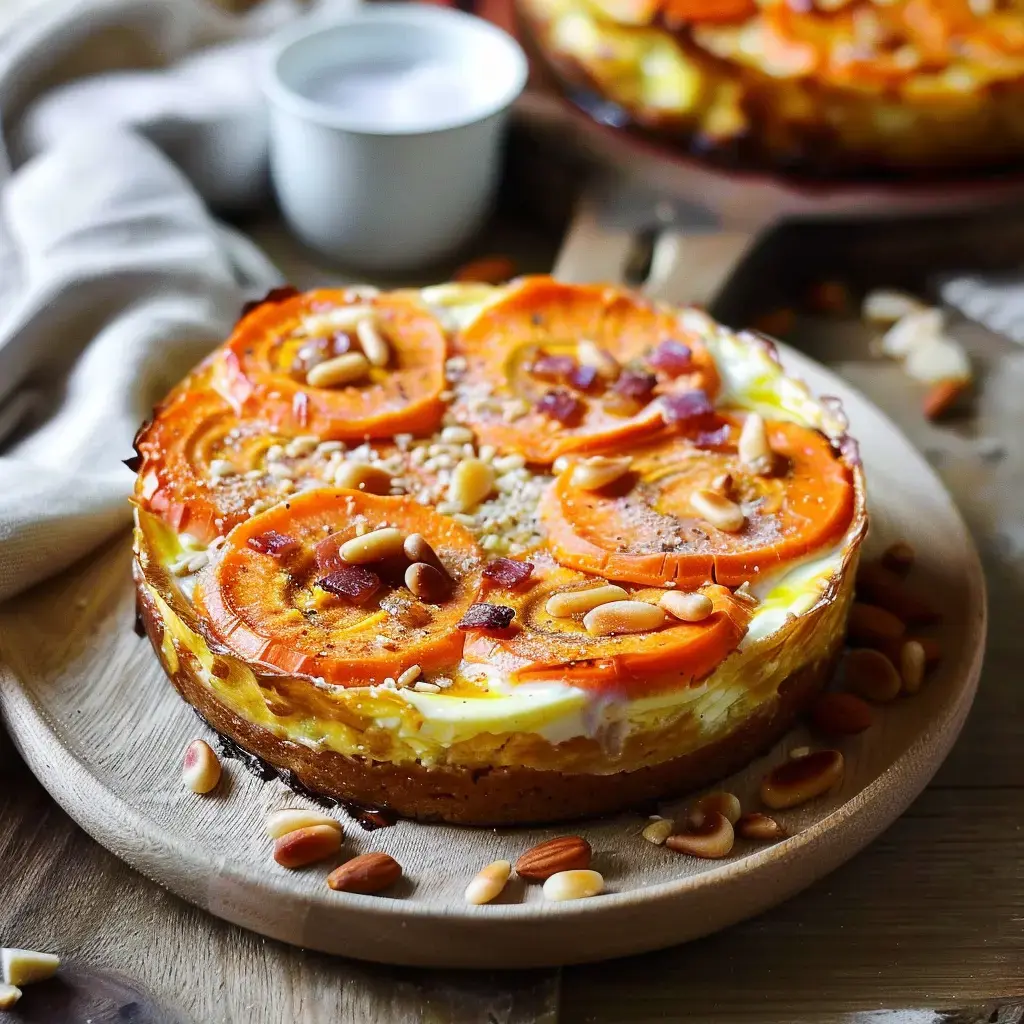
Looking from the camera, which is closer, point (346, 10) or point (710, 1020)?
point (710, 1020)

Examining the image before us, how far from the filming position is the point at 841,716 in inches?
95.8

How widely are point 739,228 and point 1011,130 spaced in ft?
2.94

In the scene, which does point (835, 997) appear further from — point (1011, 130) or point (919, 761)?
point (1011, 130)

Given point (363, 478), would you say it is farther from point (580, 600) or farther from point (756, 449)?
point (756, 449)

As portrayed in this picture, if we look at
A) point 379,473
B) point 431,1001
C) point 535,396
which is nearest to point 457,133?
point 535,396

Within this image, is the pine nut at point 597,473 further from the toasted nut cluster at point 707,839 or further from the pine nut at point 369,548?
the toasted nut cluster at point 707,839

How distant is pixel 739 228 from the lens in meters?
3.77

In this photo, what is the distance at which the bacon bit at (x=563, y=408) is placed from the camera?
2707 mm

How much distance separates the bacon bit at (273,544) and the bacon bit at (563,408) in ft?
2.09

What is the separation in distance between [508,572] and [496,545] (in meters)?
0.13

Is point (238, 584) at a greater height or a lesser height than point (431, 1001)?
greater

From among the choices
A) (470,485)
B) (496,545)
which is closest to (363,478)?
(470,485)

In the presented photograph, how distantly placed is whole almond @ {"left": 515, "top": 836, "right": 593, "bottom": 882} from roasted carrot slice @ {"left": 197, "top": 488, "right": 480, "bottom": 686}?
0.34m

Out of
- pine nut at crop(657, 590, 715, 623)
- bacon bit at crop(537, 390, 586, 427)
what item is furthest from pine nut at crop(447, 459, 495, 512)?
pine nut at crop(657, 590, 715, 623)
